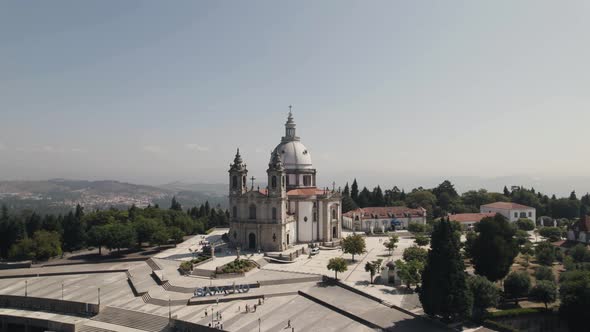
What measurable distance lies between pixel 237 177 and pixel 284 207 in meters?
9.01

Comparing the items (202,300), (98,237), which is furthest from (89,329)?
(98,237)

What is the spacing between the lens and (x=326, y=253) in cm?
5881

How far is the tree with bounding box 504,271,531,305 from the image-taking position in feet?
120

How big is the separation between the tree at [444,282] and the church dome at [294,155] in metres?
37.2

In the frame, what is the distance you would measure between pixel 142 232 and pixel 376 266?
112ft

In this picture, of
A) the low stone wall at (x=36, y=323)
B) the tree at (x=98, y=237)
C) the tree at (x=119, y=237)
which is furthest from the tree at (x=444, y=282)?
the tree at (x=98, y=237)

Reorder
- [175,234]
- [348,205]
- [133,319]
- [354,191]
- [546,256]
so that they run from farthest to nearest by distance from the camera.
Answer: [354,191] → [348,205] → [175,234] → [546,256] → [133,319]

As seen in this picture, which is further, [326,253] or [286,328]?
[326,253]

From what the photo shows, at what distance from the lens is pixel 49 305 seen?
129 ft

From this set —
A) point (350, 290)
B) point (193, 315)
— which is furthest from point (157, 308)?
point (350, 290)

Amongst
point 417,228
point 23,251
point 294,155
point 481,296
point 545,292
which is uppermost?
point 294,155

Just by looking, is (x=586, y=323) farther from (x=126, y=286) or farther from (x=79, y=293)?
(x=79, y=293)

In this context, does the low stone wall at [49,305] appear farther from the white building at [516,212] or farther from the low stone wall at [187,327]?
the white building at [516,212]

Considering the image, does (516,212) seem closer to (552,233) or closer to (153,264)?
(552,233)
